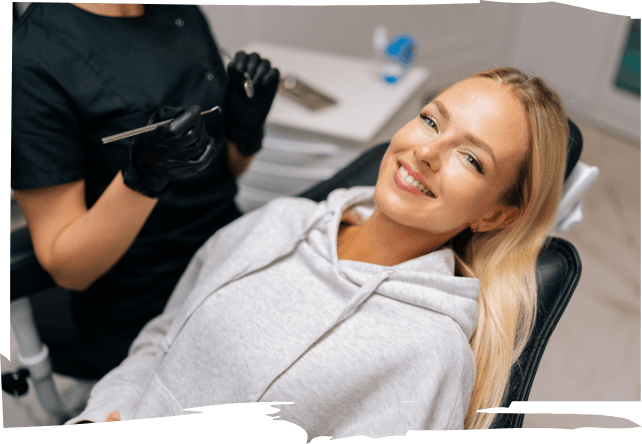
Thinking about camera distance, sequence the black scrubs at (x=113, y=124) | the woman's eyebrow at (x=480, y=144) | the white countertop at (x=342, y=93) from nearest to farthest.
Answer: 1. the woman's eyebrow at (x=480, y=144)
2. the black scrubs at (x=113, y=124)
3. the white countertop at (x=342, y=93)

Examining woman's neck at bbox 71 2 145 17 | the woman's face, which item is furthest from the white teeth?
woman's neck at bbox 71 2 145 17

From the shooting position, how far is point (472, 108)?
0.59 m

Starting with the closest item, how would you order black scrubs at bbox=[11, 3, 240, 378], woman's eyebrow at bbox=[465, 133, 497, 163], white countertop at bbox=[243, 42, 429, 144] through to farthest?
1. woman's eyebrow at bbox=[465, 133, 497, 163]
2. black scrubs at bbox=[11, 3, 240, 378]
3. white countertop at bbox=[243, 42, 429, 144]

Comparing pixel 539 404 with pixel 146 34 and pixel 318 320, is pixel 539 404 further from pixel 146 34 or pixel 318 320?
pixel 146 34

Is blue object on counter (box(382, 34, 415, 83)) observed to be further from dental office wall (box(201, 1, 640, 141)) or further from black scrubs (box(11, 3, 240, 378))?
black scrubs (box(11, 3, 240, 378))

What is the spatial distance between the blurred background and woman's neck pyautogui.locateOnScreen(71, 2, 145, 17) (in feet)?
0.80

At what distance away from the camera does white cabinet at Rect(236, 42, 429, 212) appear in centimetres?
89

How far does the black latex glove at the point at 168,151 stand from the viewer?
24.3 inches

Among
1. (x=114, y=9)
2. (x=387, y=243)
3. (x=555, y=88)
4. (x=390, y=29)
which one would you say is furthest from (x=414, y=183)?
(x=114, y=9)

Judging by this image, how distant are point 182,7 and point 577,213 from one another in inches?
28.5

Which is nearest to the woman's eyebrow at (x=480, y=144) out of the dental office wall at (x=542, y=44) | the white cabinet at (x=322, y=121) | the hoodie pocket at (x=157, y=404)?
the dental office wall at (x=542, y=44)

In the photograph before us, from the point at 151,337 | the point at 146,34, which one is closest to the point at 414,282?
the point at 151,337

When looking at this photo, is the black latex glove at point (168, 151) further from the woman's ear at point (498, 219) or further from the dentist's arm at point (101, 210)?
the woman's ear at point (498, 219)

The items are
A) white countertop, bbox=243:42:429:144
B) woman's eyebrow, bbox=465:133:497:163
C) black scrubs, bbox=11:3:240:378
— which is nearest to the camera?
woman's eyebrow, bbox=465:133:497:163
